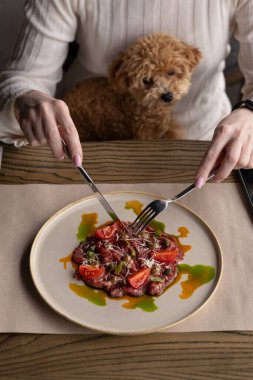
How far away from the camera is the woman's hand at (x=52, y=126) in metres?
0.95

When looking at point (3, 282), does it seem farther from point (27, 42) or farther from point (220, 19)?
point (220, 19)

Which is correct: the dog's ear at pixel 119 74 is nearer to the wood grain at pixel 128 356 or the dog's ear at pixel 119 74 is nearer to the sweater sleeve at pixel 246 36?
the sweater sleeve at pixel 246 36

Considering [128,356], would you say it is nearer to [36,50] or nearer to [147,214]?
[147,214]

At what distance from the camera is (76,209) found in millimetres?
972

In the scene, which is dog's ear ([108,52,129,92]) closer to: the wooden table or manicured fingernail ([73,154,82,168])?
manicured fingernail ([73,154,82,168])

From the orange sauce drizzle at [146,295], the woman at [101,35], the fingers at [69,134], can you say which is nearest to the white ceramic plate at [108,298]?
the orange sauce drizzle at [146,295]

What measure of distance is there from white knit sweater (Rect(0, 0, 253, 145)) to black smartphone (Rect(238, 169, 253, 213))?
27cm

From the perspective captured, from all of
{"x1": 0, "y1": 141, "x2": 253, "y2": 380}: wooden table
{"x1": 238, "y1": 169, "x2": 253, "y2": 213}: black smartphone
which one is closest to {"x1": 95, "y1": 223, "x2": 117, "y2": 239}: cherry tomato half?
{"x1": 0, "y1": 141, "x2": 253, "y2": 380}: wooden table

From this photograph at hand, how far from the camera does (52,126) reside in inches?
37.7

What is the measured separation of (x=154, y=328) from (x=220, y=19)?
3.18ft

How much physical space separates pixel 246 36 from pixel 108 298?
2.99 ft

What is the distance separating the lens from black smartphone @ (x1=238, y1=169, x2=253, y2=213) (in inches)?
40.2

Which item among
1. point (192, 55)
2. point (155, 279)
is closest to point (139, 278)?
point (155, 279)

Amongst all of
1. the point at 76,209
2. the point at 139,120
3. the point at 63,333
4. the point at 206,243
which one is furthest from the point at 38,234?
the point at 139,120
